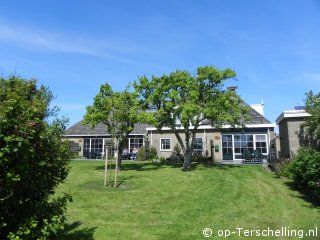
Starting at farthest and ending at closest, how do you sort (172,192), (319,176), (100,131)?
(100,131), (172,192), (319,176)

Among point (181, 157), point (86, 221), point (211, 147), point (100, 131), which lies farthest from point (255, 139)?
point (86, 221)

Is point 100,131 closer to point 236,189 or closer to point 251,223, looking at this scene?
point 236,189

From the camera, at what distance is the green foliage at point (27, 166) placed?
4566 mm

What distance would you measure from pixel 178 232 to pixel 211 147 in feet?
75.5

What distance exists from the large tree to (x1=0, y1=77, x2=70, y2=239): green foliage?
16.7m

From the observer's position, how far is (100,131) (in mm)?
38188

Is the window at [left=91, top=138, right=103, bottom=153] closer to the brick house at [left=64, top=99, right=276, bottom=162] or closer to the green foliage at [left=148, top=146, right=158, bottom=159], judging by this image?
the brick house at [left=64, top=99, right=276, bottom=162]

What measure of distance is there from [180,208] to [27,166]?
22.6 ft

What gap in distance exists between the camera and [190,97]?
23156mm

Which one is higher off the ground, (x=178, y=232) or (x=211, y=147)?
(x=211, y=147)

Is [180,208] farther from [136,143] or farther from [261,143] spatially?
[136,143]

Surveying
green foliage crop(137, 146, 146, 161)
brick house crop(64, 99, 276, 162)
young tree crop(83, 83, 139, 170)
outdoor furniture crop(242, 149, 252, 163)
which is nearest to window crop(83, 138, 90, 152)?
brick house crop(64, 99, 276, 162)

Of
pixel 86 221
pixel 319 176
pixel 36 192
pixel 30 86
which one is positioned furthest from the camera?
pixel 319 176

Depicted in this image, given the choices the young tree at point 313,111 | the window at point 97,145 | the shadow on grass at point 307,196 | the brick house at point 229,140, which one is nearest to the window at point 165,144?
the brick house at point 229,140
